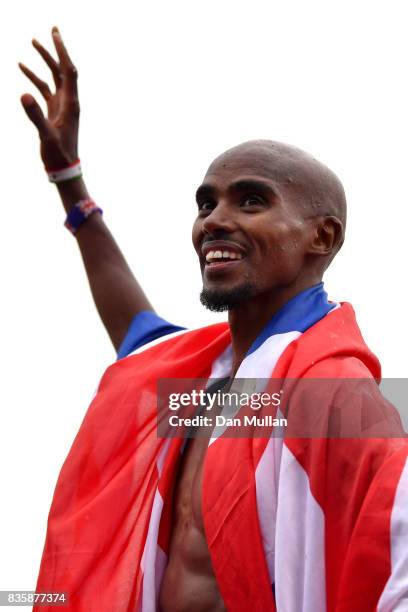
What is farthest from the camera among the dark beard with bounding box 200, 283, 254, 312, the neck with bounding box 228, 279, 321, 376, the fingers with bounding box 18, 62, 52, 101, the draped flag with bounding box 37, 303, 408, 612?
the fingers with bounding box 18, 62, 52, 101

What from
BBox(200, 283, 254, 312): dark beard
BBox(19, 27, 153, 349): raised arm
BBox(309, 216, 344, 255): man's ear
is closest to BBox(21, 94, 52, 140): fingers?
BBox(19, 27, 153, 349): raised arm

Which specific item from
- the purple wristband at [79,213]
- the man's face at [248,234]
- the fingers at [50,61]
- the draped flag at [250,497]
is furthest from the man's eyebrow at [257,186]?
the fingers at [50,61]

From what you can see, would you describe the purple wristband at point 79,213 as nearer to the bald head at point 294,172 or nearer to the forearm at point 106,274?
the forearm at point 106,274

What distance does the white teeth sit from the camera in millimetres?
4512

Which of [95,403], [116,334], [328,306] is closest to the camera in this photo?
[328,306]

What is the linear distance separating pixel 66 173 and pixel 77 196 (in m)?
0.13

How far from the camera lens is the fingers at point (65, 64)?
557 cm

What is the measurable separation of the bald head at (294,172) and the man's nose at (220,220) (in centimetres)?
21

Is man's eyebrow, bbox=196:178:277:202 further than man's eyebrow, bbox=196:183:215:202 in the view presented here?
No

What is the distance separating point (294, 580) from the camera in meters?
3.82

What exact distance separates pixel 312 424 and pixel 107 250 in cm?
209

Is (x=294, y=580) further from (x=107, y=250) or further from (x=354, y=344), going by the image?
(x=107, y=250)

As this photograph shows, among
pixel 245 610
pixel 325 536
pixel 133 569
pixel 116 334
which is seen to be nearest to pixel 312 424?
pixel 325 536

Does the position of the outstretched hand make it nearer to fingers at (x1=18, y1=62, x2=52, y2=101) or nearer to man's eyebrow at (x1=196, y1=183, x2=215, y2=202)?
fingers at (x1=18, y1=62, x2=52, y2=101)
